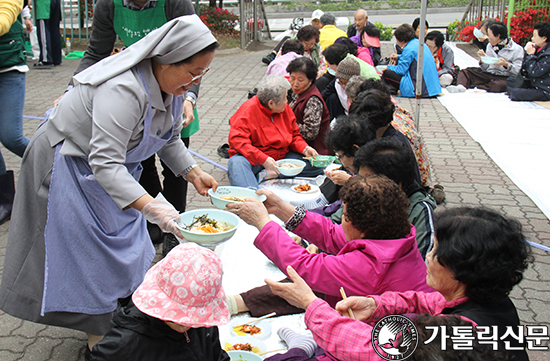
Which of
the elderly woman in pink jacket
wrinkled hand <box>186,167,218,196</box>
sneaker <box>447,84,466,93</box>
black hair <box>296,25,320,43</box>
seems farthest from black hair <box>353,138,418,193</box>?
sneaker <box>447,84,466,93</box>

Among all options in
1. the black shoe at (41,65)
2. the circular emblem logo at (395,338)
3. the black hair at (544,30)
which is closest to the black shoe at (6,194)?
the circular emblem logo at (395,338)

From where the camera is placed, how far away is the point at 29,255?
7.79 ft

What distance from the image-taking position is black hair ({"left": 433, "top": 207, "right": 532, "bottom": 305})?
1.64 meters

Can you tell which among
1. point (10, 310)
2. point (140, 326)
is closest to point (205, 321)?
point (140, 326)

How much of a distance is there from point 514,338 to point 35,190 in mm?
2109

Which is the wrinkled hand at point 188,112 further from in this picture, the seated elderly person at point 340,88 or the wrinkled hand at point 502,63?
the wrinkled hand at point 502,63

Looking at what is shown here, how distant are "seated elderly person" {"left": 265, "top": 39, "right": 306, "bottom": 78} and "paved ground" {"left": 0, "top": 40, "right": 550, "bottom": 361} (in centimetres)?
117

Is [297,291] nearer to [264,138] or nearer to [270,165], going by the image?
[270,165]

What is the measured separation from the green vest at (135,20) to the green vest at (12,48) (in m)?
1.22

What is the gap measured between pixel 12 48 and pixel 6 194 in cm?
125

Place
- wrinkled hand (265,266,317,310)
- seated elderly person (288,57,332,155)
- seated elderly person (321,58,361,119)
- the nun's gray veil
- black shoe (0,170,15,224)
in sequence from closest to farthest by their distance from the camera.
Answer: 1. wrinkled hand (265,266,317,310)
2. the nun's gray veil
3. black shoe (0,170,15,224)
4. seated elderly person (288,57,332,155)
5. seated elderly person (321,58,361,119)

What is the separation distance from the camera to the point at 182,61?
2.22 m

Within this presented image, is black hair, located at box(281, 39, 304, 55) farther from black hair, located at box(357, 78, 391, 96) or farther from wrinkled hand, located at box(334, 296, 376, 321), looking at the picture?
wrinkled hand, located at box(334, 296, 376, 321)

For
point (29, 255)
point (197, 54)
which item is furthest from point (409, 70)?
point (29, 255)
